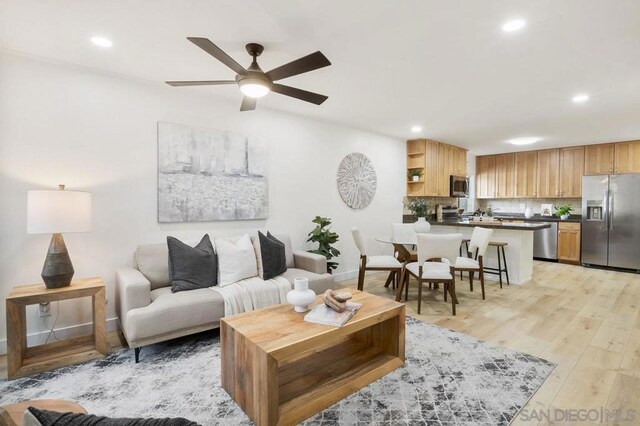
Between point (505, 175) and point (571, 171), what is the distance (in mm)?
1244

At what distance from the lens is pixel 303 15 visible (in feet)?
6.80

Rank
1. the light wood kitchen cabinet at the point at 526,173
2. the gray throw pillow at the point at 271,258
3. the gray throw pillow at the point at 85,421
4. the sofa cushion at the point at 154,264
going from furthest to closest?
the light wood kitchen cabinet at the point at 526,173 < the gray throw pillow at the point at 271,258 < the sofa cushion at the point at 154,264 < the gray throw pillow at the point at 85,421

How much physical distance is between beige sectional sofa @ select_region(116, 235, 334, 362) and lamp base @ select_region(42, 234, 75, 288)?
1.22ft

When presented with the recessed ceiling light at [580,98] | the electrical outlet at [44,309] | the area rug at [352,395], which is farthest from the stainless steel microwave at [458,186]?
the electrical outlet at [44,309]

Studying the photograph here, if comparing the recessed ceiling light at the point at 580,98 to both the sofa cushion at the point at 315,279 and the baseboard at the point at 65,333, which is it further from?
the baseboard at the point at 65,333

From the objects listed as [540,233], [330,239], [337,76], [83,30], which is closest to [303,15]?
[337,76]

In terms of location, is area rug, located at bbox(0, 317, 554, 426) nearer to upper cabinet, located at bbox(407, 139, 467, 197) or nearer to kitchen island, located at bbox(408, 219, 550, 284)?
kitchen island, located at bbox(408, 219, 550, 284)

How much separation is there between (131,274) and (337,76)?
259cm

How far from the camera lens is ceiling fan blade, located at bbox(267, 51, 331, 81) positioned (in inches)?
78.4

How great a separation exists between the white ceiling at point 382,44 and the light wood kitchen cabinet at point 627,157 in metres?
2.73

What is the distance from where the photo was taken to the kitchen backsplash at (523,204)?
684 centimetres

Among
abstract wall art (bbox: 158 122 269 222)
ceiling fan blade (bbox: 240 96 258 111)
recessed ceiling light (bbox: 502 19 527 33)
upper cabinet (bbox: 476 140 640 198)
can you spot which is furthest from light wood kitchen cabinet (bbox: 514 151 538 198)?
ceiling fan blade (bbox: 240 96 258 111)

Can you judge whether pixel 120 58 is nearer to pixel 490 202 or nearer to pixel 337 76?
pixel 337 76

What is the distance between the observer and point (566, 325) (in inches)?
125
